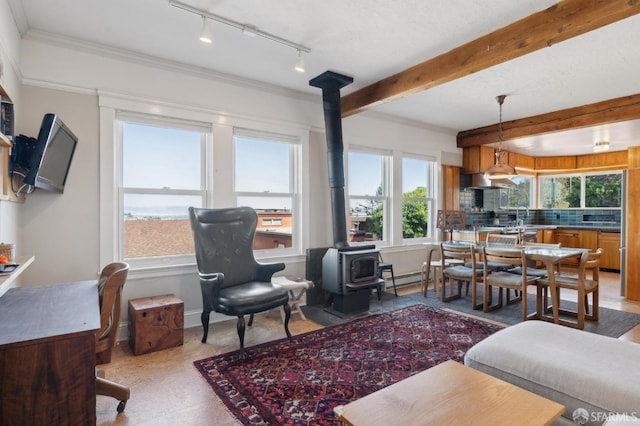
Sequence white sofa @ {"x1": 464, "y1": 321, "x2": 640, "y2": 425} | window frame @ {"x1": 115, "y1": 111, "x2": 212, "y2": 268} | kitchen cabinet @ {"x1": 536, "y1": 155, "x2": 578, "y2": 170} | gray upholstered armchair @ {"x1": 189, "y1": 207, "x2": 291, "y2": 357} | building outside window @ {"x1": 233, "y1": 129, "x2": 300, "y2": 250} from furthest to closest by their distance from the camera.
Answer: kitchen cabinet @ {"x1": 536, "y1": 155, "x2": 578, "y2": 170} → building outside window @ {"x1": 233, "y1": 129, "x2": 300, "y2": 250} → window frame @ {"x1": 115, "y1": 111, "x2": 212, "y2": 268} → gray upholstered armchair @ {"x1": 189, "y1": 207, "x2": 291, "y2": 357} → white sofa @ {"x1": 464, "y1": 321, "x2": 640, "y2": 425}

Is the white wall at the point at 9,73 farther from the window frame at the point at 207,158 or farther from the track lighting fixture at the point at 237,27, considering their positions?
the track lighting fixture at the point at 237,27

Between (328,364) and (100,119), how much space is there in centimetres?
294

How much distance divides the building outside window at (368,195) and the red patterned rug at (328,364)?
1.71 metres

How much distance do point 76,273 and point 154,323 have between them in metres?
0.84

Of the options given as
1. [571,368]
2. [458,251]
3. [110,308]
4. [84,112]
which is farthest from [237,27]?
[458,251]

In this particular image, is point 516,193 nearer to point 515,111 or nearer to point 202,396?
point 515,111

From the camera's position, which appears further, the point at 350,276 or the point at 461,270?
the point at 461,270

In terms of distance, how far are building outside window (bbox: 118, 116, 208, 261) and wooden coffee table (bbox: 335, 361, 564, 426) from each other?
2.78m

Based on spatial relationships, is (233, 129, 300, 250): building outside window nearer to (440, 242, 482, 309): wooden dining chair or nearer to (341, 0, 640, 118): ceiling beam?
(341, 0, 640, 118): ceiling beam

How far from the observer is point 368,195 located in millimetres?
5199

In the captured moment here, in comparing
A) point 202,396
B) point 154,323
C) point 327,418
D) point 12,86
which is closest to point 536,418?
point 327,418

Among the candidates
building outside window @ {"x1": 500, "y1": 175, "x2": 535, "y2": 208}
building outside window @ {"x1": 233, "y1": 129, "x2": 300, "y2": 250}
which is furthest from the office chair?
building outside window @ {"x1": 500, "y1": 175, "x2": 535, "y2": 208}

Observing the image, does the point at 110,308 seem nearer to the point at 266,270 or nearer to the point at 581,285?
the point at 266,270

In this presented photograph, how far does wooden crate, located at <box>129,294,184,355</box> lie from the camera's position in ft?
9.41
